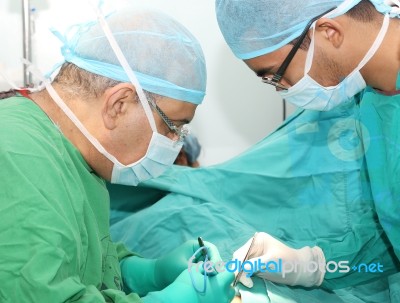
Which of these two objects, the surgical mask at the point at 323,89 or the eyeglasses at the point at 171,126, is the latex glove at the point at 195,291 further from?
the surgical mask at the point at 323,89

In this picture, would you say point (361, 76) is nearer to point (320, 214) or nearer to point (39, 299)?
point (320, 214)

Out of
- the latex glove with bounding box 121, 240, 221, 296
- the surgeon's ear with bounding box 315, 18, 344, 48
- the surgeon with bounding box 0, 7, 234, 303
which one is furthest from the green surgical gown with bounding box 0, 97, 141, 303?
the surgeon's ear with bounding box 315, 18, 344, 48

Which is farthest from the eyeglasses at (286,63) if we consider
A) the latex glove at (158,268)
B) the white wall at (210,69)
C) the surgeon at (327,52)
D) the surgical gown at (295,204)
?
the white wall at (210,69)

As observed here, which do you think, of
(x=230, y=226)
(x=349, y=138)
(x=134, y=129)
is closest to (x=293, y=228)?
(x=230, y=226)

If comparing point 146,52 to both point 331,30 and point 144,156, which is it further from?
point 331,30

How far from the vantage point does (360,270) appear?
1.79 meters

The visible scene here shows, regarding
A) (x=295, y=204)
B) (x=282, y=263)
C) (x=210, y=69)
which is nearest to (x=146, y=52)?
(x=282, y=263)

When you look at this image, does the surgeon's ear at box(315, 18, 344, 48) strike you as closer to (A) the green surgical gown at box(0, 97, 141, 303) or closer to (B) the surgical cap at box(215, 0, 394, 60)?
(B) the surgical cap at box(215, 0, 394, 60)

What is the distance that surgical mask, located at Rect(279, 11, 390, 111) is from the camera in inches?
56.4

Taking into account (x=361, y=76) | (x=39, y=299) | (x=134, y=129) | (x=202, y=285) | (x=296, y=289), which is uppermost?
(x=361, y=76)

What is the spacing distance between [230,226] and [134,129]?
2.41 feet

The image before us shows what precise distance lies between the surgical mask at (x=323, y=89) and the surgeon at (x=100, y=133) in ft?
0.95

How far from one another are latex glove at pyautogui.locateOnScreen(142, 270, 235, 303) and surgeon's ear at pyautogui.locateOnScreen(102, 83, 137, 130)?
431mm

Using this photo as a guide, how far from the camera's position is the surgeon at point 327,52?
139cm
